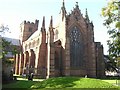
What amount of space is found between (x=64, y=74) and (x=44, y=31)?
15.4m

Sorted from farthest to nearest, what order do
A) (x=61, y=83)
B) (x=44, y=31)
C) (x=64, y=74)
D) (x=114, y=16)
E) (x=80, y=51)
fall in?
(x=44, y=31), (x=80, y=51), (x=64, y=74), (x=61, y=83), (x=114, y=16)

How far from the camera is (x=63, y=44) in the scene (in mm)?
52875

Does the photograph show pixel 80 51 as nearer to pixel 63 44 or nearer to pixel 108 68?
pixel 63 44

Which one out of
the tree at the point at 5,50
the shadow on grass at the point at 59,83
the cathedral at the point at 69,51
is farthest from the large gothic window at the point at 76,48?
the shadow on grass at the point at 59,83

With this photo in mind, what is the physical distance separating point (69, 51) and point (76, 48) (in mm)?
3910

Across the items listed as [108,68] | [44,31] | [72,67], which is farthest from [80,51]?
[108,68]

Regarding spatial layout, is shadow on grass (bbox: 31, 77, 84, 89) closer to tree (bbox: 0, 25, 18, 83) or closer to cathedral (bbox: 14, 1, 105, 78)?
tree (bbox: 0, 25, 18, 83)

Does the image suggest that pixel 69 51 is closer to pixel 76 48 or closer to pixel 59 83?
pixel 76 48

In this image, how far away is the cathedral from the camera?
51688mm

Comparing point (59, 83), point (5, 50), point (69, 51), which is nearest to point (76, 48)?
point (69, 51)

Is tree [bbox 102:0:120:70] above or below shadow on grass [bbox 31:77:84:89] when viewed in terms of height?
above

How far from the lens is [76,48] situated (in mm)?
55500

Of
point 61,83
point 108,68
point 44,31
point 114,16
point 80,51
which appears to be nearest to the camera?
point 114,16

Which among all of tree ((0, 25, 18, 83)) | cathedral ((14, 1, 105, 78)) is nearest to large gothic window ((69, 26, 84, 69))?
cathedral ((14, 1, 105, 78))
